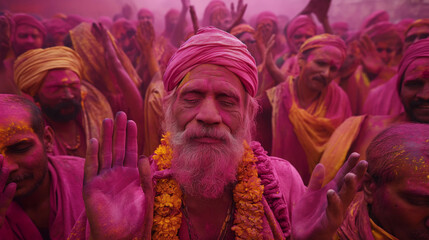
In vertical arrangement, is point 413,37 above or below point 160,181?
above

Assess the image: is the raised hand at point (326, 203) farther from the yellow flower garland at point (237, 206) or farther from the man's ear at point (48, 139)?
the man's ear at point (48, 139)

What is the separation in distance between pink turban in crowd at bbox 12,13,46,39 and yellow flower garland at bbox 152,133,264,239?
9.46ft

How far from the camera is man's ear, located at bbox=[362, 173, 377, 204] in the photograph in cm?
172

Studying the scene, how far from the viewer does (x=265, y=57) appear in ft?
11.7

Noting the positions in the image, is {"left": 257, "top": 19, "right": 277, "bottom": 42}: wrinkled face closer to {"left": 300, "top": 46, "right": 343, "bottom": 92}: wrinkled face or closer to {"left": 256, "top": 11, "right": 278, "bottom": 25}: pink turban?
{"left": 256, "top": 11, "right": 278, "bottom": 25}: pink turban

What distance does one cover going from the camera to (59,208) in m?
1.86

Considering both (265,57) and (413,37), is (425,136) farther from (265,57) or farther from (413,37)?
(413,37)

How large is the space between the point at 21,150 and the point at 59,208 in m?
0.51

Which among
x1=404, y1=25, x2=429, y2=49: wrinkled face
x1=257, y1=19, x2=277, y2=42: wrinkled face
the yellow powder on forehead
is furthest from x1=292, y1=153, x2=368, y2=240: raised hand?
x1=404, y1=25, x2=429, y2=49: wrinkled face

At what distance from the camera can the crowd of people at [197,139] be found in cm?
125

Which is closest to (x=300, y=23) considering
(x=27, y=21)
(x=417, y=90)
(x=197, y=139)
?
(x=417, y=90)

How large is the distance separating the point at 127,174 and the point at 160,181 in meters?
0.39

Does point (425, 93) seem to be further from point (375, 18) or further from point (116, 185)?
point (116, 185)

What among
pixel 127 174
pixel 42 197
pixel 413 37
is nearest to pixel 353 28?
pixel 413 37
